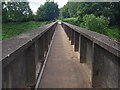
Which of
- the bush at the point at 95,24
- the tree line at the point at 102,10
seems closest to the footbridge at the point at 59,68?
the bush at the point at 95,24

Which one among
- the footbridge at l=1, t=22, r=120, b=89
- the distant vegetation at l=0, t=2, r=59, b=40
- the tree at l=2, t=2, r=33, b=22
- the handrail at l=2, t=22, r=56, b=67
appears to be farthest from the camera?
the tree at l=2, t=2, r=33, b=22

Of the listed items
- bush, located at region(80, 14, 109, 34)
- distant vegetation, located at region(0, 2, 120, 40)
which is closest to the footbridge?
distant vegetation, located at region(0, 2, 120, 40)

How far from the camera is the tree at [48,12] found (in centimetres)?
9625

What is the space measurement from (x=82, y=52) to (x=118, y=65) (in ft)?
14.2

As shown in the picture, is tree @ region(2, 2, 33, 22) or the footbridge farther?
tree @ region(2, 2, 33, 22)

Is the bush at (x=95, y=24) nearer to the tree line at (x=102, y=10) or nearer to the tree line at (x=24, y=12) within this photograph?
the tree line at (x=102, y=10)

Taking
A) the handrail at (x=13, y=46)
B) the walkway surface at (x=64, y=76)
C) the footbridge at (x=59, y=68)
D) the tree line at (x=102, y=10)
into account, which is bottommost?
the walkway surface at (x=64, y=76)

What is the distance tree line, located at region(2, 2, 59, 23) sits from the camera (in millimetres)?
84500

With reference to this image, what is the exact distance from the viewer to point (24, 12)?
93000 mm

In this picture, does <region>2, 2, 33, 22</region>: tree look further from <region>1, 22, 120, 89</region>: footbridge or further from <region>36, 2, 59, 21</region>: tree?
<region>1, 22, 120, 89</region>: footbridge

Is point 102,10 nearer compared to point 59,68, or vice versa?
point 59,68

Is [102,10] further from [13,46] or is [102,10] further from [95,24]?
[13,46]

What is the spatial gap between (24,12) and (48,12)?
10.4 meters

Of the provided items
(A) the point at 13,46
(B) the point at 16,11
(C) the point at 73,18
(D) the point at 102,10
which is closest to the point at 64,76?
(A) the point at 13,46
